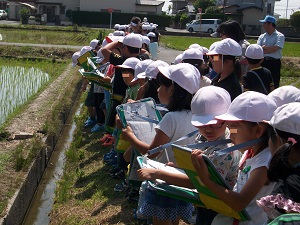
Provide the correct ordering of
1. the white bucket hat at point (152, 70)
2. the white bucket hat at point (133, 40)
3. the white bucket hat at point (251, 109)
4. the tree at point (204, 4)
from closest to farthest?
the white bucket hat at point (251, 109) → the white bucket hat at point (152, 70) → the white bucket hat at point (133, 40) → the tree at point (204, 4)

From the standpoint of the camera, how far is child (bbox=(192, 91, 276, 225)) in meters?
2.55

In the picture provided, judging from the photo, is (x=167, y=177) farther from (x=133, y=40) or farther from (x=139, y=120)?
(x=133, y=40)

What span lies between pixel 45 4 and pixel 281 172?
168 ft

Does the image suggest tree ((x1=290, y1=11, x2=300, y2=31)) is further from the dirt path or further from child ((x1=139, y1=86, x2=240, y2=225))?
child ((x1=139, y1=86, x2=240, y2=225))

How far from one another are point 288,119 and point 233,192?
0.51m

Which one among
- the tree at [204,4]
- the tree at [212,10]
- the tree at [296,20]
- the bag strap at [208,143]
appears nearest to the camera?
the bag strap at [208,143]

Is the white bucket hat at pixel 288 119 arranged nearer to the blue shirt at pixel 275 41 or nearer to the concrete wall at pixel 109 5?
the blue shirt at pixel 275 41

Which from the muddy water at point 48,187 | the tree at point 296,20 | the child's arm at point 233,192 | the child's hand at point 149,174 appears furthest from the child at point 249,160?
the tree at point 296,20

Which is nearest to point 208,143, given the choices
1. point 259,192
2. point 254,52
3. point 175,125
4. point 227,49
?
point 259,192

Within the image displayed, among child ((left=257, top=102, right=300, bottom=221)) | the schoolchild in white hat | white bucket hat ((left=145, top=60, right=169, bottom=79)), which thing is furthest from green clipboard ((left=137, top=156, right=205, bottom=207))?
white bucket hat ((left=145, top=60, right=169, bottom=79))

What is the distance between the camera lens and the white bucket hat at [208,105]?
299 centimetres

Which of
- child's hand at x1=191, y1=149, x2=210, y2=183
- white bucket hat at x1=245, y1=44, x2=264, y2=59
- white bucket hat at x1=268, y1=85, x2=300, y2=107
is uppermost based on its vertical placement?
white bucket hat at x1=245, y1=44, x2=264, y2=59

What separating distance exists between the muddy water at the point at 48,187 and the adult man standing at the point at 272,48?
9.98 feet

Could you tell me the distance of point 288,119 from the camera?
7.41 feet
